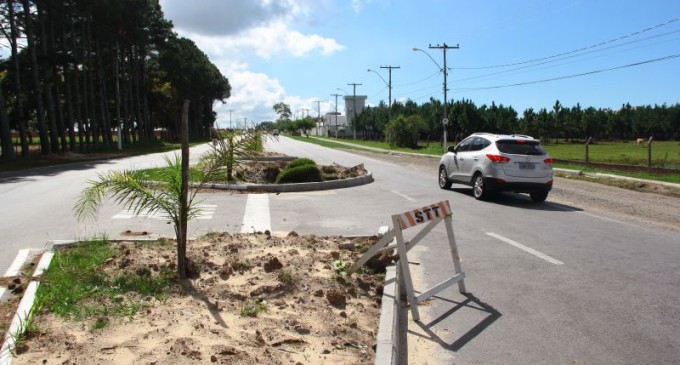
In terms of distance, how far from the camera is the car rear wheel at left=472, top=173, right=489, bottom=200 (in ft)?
46.0

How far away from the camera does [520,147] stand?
13.9 m

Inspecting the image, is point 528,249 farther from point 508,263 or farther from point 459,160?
point 459,160

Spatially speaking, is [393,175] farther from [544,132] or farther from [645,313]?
[544,132]

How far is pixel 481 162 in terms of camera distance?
559 inches

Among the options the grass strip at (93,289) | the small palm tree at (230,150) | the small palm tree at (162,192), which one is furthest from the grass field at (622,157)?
the grass strip at (93,289)

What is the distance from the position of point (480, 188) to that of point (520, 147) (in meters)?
1.40

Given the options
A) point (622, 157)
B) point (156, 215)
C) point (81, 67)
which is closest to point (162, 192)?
point (156, 215)

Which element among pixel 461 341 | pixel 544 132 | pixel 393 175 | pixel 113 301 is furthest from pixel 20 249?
pixel 544 132

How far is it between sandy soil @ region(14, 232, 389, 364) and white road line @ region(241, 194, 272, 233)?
8.97 ft

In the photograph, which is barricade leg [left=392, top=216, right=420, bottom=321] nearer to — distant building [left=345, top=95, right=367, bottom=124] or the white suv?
the white suv

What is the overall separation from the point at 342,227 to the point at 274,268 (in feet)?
12.8

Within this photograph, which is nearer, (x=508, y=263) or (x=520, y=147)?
(x=508, y=263)

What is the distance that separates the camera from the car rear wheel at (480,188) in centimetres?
1401

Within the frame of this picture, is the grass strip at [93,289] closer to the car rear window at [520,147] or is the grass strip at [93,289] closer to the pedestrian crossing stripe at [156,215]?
the pedestrian crossing stripe at [156,215]
